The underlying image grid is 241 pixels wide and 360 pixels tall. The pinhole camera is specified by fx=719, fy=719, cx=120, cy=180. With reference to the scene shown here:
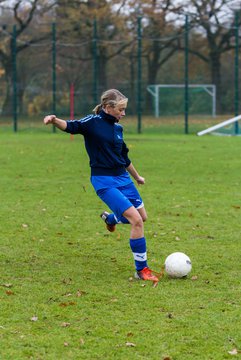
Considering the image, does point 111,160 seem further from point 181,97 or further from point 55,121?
point 181,97

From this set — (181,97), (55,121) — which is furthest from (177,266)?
(181,97)

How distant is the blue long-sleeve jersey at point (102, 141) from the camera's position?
668 cm

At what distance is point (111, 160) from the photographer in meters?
6.74

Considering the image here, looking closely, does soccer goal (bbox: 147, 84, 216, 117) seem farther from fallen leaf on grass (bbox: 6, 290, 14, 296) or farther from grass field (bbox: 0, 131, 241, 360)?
fallen leaf on grass (bbox: 6, 290, 14, 296)

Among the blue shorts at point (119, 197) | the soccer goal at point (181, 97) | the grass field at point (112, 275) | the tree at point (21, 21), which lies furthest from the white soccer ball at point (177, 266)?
the tree at point (21, 21)

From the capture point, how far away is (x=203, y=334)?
4.94 metres

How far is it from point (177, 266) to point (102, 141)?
1347 mm

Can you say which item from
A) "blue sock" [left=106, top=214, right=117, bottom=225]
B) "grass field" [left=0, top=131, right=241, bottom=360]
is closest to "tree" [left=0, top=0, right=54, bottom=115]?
"grass field" [left=0, top=131, right=241, bottom=360]

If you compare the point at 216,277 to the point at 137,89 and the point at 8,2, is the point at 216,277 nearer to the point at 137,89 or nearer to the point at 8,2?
the point at 137,89

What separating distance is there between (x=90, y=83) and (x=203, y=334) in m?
25.3

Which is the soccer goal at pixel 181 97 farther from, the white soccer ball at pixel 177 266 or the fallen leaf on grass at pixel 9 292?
the fallen leaf on grass at pixel 9 292

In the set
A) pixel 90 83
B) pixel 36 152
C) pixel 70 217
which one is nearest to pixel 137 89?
pixel 90 83

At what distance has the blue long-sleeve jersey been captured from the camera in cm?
668

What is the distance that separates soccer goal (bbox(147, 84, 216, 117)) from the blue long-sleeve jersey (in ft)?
73.9
